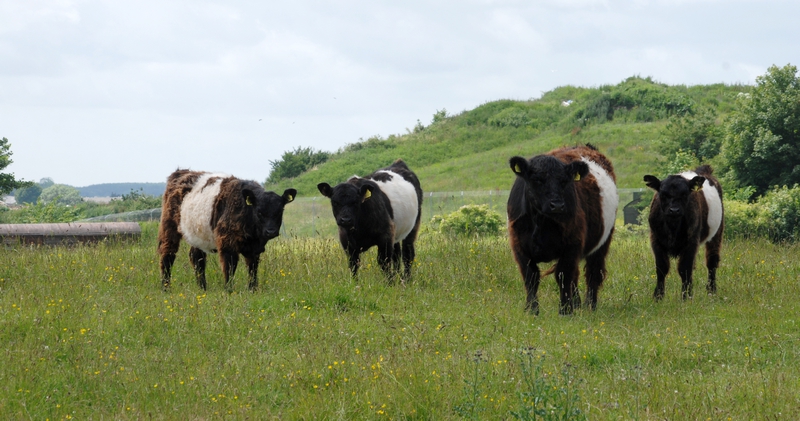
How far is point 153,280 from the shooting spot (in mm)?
11969

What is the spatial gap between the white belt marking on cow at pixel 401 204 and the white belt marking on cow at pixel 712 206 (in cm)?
444

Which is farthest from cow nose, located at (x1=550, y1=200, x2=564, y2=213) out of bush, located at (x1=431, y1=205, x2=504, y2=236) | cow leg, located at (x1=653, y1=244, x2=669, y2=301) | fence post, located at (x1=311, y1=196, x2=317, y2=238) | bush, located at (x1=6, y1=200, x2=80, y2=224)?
bush, located at (x1=6, y1=200, x2=80, y2=224)

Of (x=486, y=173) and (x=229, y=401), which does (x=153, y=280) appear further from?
(x=486, y=173)

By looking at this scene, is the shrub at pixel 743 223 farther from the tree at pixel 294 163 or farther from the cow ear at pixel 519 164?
the tree at pixel 294 163

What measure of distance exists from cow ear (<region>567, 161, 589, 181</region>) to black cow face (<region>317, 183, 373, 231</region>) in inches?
135

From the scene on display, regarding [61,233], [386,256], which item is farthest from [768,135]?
[61,233]

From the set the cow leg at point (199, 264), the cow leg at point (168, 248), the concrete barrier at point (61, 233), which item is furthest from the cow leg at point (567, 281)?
the concrete barrier at point (61, 233)

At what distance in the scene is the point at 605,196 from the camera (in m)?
10.4

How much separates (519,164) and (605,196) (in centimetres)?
209

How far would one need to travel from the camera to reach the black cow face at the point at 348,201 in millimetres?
11117

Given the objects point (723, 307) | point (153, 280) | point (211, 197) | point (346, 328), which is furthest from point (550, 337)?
point (153, 280)

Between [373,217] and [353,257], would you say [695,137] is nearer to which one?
[373,217]

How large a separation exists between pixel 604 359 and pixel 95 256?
942 cm

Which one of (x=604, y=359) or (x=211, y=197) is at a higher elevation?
(x=211, y=197)
